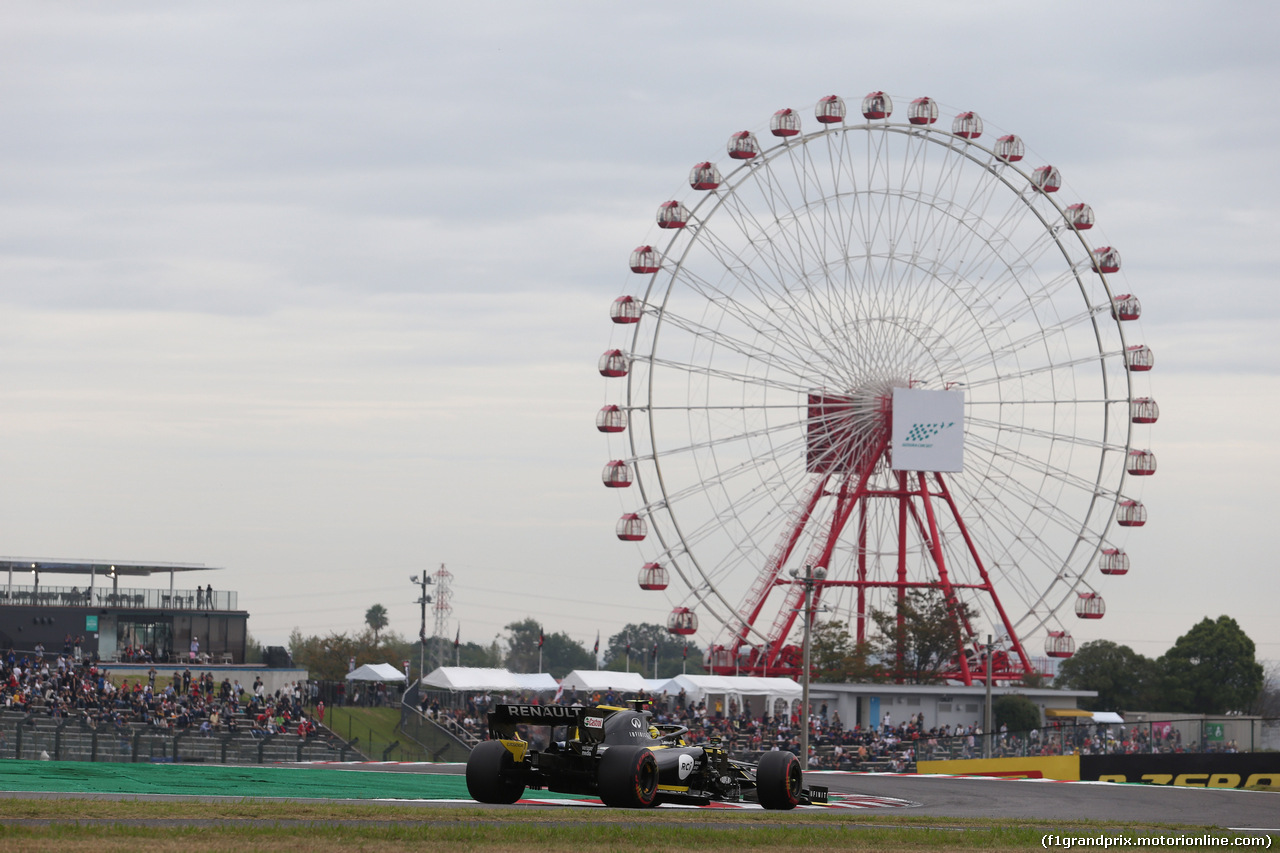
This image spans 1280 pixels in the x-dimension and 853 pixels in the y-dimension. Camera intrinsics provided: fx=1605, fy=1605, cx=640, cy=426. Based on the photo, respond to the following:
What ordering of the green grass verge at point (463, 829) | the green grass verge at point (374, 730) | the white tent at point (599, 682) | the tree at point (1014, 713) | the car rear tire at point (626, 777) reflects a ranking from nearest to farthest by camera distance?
the green grass verge at point (463, 829), the car rear tire at point (626, 777), the green grass verge at point (374, 730), the white tent at point (599, 682), the tree at point (1014, 713)

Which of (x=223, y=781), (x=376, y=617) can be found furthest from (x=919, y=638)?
(x=376, y=617)

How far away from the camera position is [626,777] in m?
21.0

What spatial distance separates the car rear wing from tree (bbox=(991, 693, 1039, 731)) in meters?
47.3

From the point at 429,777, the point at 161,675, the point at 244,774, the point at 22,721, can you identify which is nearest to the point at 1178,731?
the point at 429,777

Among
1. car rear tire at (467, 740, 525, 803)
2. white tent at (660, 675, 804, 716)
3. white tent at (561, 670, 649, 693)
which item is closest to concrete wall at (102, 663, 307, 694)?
white tent at (561, 670, 649, 693)

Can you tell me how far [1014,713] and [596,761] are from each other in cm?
4844

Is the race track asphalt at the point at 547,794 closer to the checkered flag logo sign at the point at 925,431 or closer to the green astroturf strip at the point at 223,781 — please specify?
the green astroturf strip at the point at 223,781

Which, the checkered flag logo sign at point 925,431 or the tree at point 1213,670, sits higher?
the checkered flag logo sign at point 925,431

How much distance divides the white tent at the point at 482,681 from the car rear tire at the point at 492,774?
32063 mm

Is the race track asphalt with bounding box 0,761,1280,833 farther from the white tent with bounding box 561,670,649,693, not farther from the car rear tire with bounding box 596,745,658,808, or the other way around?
the white tent with bounding box 561,670,649,693

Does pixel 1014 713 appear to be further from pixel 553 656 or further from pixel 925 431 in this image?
pixel 553 656

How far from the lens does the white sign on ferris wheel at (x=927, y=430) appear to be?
204ft

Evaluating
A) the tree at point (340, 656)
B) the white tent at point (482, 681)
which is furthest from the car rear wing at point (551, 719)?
the tree at point (340, 656)

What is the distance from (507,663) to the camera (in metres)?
189
